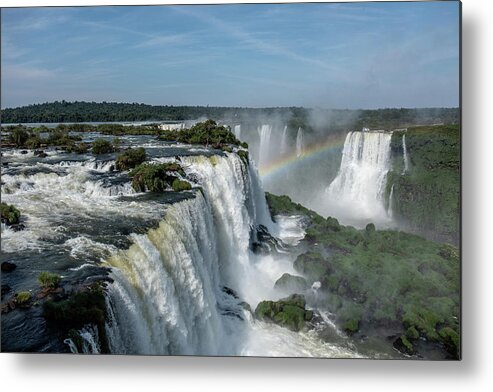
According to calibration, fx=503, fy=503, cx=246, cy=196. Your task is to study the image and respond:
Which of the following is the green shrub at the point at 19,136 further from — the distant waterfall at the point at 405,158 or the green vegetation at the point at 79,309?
the distant waterfall at the point at 405,158

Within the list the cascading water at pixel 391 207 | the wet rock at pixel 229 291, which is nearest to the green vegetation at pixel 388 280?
the cascading water at pixel 391 207

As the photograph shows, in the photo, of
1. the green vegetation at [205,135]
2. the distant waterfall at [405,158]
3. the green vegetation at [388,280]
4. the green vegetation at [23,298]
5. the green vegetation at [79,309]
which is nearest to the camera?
the green vegetation at [79,309]

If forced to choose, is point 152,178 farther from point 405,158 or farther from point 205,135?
point 405,158

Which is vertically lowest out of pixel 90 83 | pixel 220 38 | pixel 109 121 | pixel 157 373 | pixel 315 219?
pixel 157 373

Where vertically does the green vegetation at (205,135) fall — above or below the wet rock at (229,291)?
above


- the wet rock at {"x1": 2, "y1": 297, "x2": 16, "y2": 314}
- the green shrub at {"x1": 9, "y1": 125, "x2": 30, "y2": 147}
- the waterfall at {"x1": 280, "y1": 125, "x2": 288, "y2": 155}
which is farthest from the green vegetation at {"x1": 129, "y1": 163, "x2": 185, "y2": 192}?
the waterfall at {"x1": 280, "y1": 125, "x2": 288, "y2": 155}

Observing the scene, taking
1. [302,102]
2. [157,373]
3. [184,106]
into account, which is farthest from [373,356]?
[184,106]

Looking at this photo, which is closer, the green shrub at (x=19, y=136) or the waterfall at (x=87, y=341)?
the waterfall at (x=87, y=341)

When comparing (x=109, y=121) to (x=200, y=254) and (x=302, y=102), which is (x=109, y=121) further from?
(x=302, y=102)
